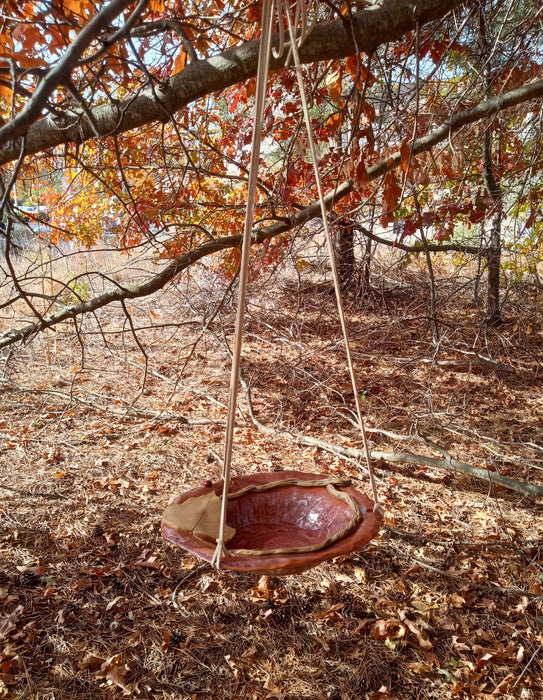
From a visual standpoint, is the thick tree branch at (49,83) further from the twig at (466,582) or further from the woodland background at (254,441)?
the twig at (466,582)

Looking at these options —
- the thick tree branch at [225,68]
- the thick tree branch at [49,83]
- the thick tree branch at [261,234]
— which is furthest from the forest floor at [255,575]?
the thick tree branch at [49,83]

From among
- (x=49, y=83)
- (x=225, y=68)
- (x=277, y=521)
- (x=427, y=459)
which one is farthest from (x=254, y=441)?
(x=49, y=83)

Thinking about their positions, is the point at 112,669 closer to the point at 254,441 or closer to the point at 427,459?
the point at 254,441

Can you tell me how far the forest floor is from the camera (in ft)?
7.22

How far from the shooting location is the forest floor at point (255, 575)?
220 cm

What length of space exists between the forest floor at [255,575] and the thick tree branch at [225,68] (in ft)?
4.58

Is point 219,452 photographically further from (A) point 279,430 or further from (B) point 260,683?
(B) point 260,683

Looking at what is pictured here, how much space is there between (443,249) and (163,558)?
4.17 meters

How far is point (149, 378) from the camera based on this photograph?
5.57m

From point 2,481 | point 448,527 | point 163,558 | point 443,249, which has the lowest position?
point 448,527

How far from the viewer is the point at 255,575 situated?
2.83 m

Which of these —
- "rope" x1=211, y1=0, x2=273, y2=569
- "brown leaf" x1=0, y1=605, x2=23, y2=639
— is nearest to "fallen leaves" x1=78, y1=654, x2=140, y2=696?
"brown leaf" x1=0, y1=605, x2=23, y2=639

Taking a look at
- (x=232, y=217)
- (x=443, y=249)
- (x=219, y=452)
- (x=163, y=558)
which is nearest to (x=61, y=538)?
(x=163, y=558)

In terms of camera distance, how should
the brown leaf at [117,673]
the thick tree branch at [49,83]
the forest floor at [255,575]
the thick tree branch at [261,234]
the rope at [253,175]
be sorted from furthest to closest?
the thick tree branch at [261,234] → the forest floor at [255,575] → the brown leaf at [117,673] → the rope at [253,175] → the thick tree branch at [49,83]
